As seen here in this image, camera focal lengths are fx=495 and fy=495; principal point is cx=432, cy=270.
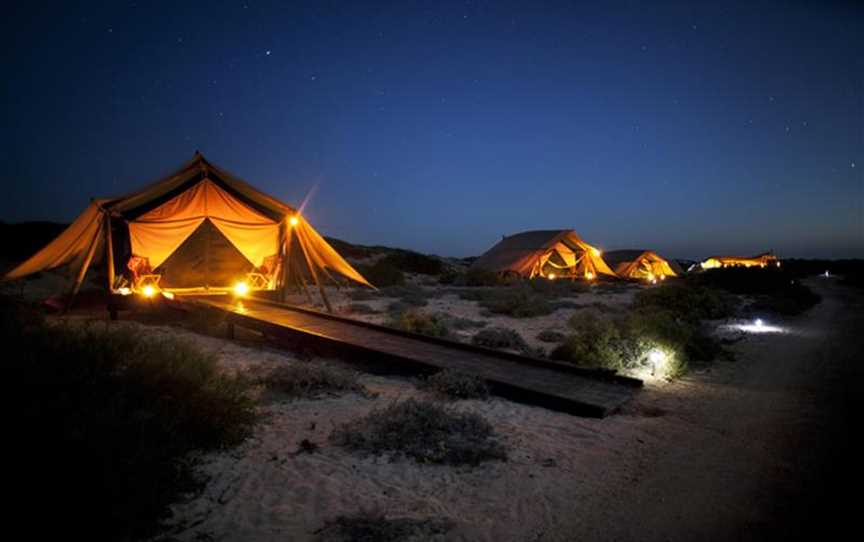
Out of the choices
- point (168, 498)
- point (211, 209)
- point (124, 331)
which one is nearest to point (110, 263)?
point (211, 209)

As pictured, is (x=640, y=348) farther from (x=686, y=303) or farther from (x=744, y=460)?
(x=686, y=303)

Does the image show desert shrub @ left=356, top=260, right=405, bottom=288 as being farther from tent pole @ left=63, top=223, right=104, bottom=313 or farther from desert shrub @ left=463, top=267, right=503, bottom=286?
tent pole @ left=63, top=223, right=104, bottom=313

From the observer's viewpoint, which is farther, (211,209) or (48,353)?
(211,209)

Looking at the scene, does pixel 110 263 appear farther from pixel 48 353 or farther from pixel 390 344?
pixel 48 353

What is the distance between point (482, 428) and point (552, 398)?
127cm

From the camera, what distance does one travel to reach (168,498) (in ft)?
9.68

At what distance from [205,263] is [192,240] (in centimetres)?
78

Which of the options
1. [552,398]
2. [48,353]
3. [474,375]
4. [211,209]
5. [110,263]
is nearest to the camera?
[48,353]

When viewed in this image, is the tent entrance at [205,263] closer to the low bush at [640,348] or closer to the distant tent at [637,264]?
the low bush at [640,348]

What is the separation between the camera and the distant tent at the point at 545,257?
2523 cm

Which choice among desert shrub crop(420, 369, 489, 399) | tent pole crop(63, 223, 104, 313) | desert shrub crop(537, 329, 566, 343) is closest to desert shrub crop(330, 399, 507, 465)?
desert shrub crop(420, 369, 489, 399)

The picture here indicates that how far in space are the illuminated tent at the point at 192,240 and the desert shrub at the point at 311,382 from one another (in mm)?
5736

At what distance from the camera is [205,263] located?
15086 millimetres

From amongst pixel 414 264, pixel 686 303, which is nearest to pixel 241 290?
pixel 686 303
